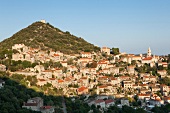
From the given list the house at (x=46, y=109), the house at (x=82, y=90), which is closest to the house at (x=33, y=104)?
the house at (x=46, y=109)

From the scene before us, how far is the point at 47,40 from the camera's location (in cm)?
5594

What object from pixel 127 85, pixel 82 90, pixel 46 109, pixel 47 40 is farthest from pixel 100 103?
pixel 47 40

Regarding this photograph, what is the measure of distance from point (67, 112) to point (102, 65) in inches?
738

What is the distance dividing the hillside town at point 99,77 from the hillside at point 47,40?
334 centimetres

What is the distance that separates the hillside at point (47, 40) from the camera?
52.0 m

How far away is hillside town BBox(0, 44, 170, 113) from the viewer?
34188mm

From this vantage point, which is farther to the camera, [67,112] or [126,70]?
[126,70]

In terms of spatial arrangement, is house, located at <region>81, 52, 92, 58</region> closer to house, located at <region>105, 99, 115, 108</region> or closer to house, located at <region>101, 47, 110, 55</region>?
house, located at <region>101, 47, 110, 55</region>

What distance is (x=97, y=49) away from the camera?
188ft

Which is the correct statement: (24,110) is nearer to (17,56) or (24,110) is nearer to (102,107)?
(102,107)

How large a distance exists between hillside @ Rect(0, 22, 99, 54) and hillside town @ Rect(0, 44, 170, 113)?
3.34 meters

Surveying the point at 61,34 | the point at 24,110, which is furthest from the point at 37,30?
the point at 24,110

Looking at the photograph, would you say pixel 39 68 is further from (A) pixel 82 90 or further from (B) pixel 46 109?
(B) pixel 46 109

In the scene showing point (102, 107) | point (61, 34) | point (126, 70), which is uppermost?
point (61, 34)
